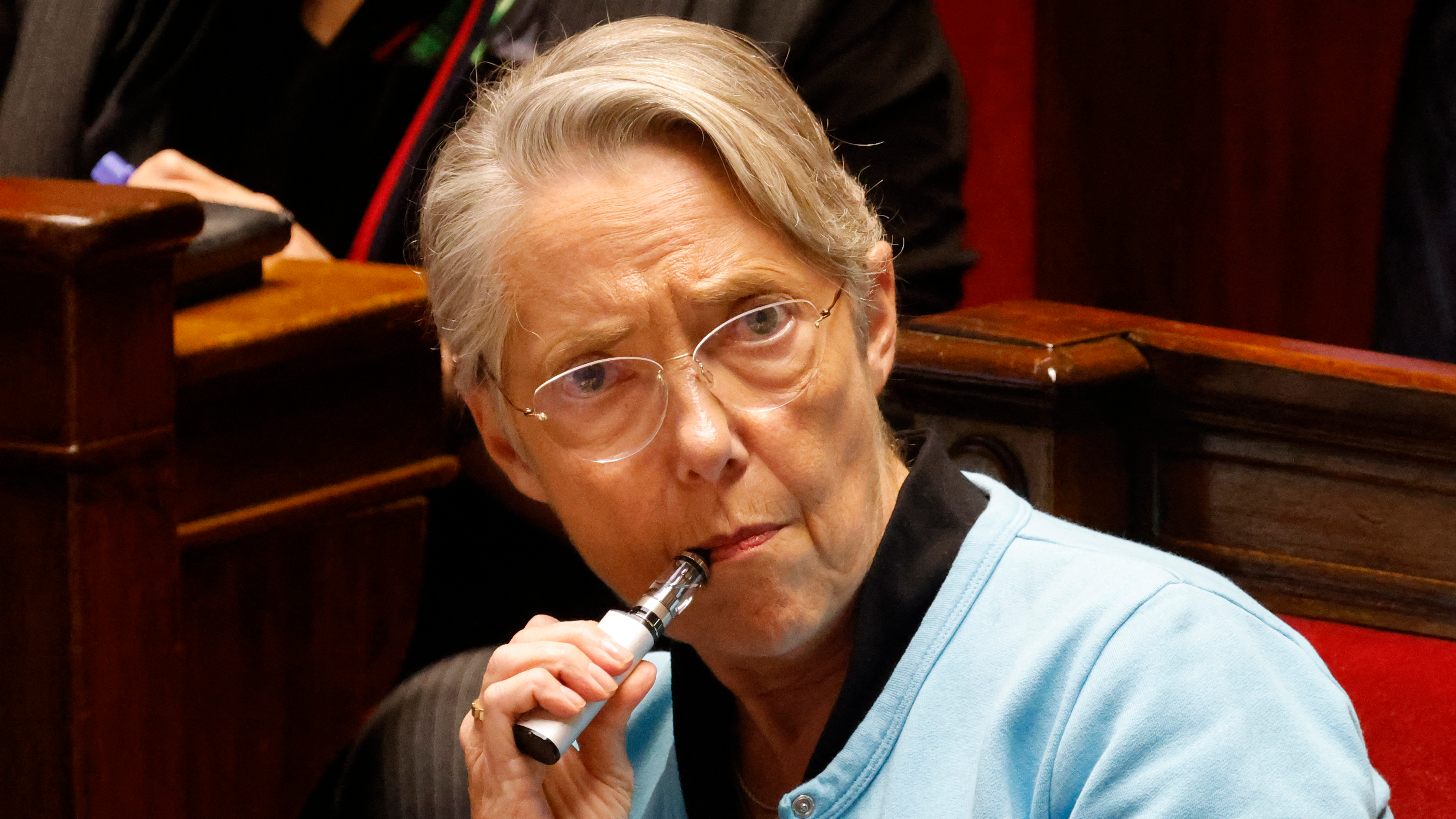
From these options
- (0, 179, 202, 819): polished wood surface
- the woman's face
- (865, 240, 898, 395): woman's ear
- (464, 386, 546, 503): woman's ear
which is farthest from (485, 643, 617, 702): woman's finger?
(0, 179, 202, 819): polished wood surface

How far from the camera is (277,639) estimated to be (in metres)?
1.62

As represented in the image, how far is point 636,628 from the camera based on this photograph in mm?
1116

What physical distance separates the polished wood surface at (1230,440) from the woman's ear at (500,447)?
1.97 feet

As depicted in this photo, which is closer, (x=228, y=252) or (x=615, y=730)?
(x=615, y=730)

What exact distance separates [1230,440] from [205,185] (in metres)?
1.22

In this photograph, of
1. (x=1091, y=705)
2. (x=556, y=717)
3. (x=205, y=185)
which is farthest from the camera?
(x=205, y=185)

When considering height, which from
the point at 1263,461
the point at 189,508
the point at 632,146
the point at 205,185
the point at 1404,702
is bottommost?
the point at 1404,702

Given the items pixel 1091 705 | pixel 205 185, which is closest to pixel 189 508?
pixel 205 185

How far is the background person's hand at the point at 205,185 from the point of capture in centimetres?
196

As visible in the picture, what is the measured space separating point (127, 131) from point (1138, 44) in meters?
1.77

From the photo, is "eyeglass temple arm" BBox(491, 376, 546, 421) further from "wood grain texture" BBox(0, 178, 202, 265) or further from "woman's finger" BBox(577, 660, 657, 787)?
"wood grain texture" BBox(0, 178, 202, 265)

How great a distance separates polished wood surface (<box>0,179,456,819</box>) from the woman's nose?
51cm

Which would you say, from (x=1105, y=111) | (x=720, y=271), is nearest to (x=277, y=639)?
(x=720, y=271)

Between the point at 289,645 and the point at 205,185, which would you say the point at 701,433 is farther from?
the point at 205,185
